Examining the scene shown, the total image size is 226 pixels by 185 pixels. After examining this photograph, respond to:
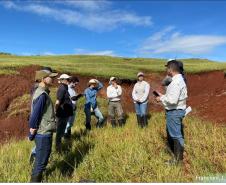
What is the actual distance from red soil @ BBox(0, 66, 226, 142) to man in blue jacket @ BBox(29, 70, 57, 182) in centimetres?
769

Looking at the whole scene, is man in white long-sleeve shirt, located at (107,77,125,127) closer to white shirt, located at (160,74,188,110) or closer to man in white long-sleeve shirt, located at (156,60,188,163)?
man in white long-sleeve shirt, located at (156,60,188,163)

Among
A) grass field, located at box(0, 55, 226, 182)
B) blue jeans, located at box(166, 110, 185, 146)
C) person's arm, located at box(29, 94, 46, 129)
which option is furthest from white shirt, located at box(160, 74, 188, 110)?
person's arm, located at box(29, 94, 46, 129)

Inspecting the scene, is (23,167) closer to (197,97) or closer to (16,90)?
(16,90)

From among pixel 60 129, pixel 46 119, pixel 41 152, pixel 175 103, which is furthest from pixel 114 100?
pixel 41 152

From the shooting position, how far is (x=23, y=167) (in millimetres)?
8734

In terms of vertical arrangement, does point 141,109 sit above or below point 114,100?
below

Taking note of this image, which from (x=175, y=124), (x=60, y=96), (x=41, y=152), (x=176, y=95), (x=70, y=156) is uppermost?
(x=176, y=95)

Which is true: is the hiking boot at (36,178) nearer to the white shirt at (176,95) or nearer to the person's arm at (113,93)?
the white shirt at (176,95)

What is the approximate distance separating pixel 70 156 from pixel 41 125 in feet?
6.65

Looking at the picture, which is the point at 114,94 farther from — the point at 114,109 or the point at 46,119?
the point at 46,119

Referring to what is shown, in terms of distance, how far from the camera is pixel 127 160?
25.8 ft

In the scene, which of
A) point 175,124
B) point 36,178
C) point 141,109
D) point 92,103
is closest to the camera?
point 36,178

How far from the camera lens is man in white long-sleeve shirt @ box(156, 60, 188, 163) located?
353 inches

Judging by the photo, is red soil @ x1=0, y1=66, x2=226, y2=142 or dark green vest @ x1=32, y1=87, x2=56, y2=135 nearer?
dark green vest @ x1=32, y1=87, x2=56, y2=135
